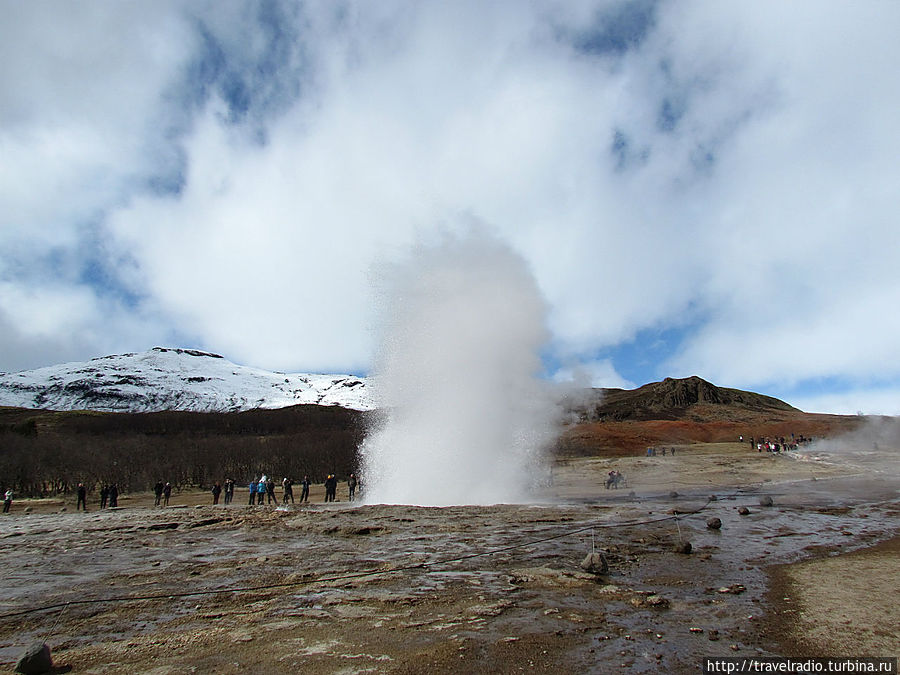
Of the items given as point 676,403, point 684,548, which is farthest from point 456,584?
point 676,403

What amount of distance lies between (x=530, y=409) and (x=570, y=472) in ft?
74.4

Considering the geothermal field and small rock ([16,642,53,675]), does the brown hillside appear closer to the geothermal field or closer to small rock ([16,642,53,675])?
the geothermal field

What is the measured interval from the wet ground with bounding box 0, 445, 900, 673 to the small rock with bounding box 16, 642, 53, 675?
1.24ft

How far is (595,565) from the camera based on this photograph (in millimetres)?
9508

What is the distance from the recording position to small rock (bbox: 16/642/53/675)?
519cm

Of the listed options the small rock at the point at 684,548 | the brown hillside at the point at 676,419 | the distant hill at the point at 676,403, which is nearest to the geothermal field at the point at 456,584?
the small rock at the point at 684,548

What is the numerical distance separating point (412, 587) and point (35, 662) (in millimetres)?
5062

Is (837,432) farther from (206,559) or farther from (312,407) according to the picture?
(312,407)

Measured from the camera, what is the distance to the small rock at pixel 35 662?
519 cm

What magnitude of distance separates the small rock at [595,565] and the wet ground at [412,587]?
179 mm

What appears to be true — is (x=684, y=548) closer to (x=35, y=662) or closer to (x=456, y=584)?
(x=456, y=584)

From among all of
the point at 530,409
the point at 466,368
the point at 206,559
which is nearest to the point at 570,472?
the point at 530,409

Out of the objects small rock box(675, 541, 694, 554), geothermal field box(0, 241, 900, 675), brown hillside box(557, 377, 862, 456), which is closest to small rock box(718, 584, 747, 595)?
geothermal field box(0, 241, 900, 675)

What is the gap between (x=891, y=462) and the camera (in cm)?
3888
